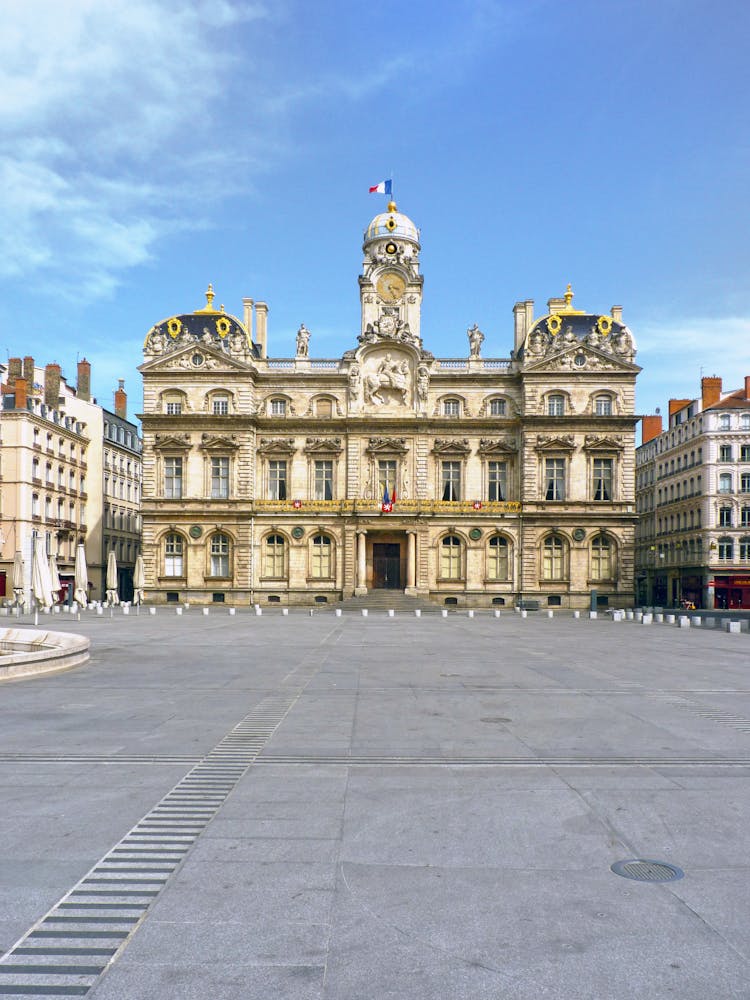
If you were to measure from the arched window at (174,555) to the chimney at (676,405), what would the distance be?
5377 centimetres

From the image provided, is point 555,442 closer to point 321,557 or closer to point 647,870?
point 321,557

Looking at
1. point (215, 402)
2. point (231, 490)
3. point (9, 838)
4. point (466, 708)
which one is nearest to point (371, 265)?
point (215, 402)

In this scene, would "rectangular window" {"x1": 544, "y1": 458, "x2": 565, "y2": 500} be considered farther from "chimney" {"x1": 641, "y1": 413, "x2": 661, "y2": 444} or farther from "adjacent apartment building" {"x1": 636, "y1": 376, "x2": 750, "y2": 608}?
"chimney" {"x1": 641, "y1": 413, "x2": 661, "y2": 444}

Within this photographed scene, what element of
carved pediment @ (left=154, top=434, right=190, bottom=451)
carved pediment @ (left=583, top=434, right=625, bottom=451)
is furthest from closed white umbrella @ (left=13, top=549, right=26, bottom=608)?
carved pediment @ (left=583, top=434, right=625, bottom=451)

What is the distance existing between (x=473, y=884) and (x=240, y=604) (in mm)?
59410

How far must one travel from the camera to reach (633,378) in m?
64.9

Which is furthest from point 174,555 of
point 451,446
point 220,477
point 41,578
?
point 41,578

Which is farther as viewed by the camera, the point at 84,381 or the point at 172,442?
the point at 84,381

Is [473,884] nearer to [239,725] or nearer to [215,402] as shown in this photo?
[239,725]

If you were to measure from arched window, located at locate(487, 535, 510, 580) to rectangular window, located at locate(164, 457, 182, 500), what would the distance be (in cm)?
2540

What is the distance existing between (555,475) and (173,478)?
30.6m

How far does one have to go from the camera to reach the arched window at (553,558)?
2589 inches

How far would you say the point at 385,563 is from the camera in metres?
66.8

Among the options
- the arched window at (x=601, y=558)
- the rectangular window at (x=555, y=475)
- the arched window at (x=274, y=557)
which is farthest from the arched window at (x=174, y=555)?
the arched window at (x=601, y=558)
